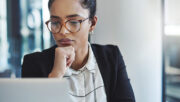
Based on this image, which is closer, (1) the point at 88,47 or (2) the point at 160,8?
(1) the point at 88,47

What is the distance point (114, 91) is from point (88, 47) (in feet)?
0.73

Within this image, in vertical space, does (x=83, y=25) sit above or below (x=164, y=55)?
above

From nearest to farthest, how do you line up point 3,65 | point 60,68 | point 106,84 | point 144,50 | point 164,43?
point 60,68 → point 106,84 → point 164,43 → point 144,50 → point 3,65

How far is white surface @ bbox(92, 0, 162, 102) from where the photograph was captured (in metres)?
1.54

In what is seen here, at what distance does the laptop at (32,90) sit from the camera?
1.67 ft

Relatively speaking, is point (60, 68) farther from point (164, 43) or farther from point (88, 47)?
point (164, 43)

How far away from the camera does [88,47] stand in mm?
1122

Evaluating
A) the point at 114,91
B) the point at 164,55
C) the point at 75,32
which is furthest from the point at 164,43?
the point at 75,32

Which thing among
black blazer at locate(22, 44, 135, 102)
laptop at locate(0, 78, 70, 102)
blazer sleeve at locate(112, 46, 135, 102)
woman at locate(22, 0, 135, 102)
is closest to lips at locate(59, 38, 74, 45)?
woman at locate(22, 0, 135, 102)

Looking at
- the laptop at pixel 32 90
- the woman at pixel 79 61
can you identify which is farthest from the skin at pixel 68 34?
the laptop at pixel 32 90

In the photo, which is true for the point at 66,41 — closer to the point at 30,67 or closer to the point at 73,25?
the point at 73,25

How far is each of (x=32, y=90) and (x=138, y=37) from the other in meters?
1.18

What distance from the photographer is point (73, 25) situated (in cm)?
99

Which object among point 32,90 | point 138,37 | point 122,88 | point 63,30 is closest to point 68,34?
point 63,30
